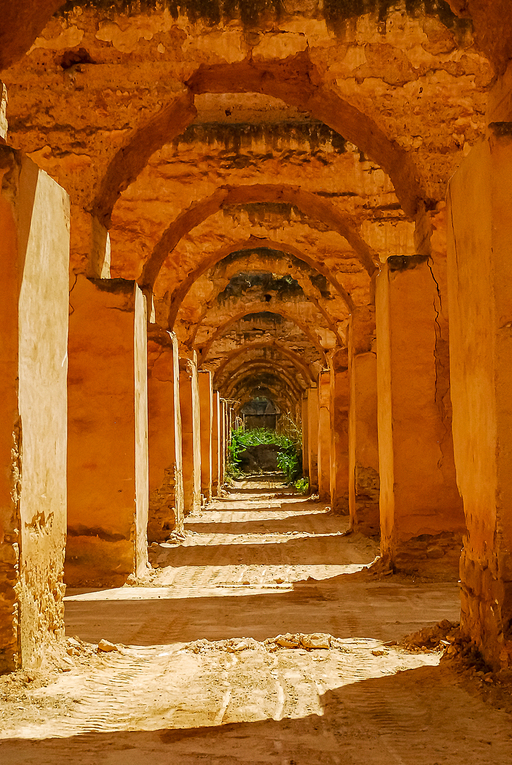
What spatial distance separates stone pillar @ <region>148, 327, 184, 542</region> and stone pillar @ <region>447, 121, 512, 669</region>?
5.80 metres

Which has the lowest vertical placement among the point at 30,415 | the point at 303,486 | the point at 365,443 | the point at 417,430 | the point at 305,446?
the point at 303,486

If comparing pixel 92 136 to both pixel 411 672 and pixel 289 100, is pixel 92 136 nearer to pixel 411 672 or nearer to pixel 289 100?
pixel 289 100

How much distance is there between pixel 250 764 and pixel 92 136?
5.68 m

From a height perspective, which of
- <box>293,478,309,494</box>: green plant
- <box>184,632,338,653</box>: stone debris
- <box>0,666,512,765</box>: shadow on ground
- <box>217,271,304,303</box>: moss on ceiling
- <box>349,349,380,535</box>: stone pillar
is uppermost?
<box>217,271,304,303</box>: moss on ceiling

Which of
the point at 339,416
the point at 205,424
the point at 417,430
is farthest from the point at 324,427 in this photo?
the point at 417,430

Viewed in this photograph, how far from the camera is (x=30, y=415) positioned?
125 inches

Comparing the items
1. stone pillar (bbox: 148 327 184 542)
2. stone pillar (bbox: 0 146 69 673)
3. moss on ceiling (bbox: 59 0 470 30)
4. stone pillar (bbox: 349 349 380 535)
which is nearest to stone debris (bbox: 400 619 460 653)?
stone pillar (bbox: 0 146 69 673)

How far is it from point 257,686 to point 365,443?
19.6 ft

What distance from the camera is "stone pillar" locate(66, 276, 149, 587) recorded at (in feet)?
20.2

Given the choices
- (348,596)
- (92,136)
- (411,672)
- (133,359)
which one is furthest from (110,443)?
(411,672)

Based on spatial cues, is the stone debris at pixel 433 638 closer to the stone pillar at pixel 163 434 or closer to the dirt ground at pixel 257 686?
the dirt ground at pixel 257 686

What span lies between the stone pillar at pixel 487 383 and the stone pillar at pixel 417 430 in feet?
8.38

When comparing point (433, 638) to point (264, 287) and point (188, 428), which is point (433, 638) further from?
point (264, 287)

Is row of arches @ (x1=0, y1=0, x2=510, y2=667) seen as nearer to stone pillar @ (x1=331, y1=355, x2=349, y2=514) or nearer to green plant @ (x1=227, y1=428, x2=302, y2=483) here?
stone pillar @ (x1=331, y1=355, x2=349, y2=514)
